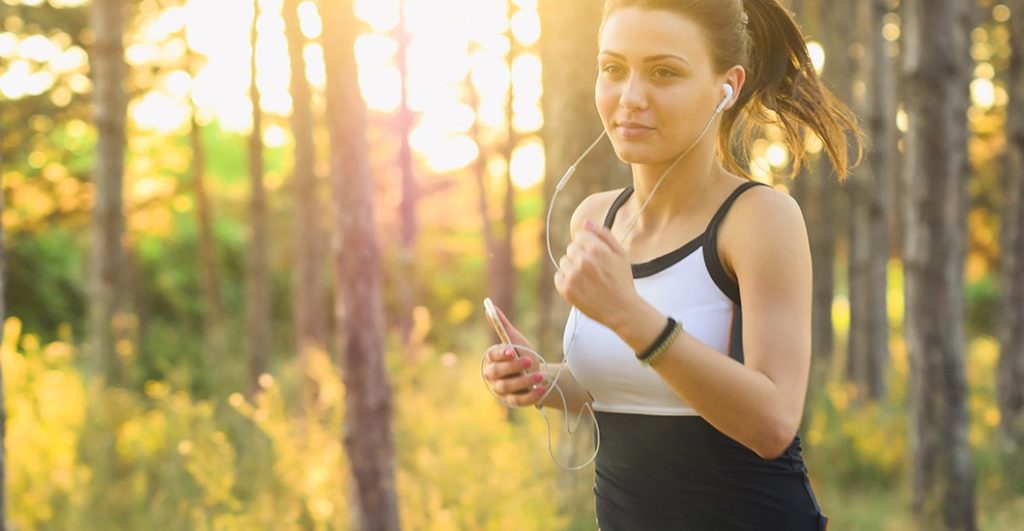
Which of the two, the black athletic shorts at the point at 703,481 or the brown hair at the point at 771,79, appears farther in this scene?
the brown hair at the point at 771,79

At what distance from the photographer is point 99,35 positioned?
11281mm

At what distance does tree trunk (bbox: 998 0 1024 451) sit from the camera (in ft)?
34.7

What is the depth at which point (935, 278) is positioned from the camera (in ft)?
22.5

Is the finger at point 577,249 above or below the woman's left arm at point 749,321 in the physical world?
above

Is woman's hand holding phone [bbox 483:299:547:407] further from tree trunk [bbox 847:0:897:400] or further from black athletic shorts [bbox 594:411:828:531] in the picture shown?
tree trunk [bbox 847:0:897:400]

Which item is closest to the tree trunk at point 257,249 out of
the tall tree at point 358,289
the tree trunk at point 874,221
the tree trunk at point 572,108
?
the tree trunk at point 874,221

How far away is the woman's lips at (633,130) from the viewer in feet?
7.33

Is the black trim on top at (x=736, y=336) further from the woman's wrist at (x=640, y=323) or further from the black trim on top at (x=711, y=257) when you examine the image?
the woman's wrist at (x=640, y=323)

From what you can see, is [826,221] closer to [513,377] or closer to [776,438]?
[513,377]

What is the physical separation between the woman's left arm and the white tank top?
0.11 ft

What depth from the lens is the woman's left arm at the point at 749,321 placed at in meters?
1.93

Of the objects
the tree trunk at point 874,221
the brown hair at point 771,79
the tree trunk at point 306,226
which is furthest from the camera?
the tree trunk at point 874,221

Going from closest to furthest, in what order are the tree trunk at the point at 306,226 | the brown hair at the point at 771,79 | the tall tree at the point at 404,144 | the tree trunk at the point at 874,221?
the brown hair at the point at 771,79
the tree trunk at the point at 306,226
the tree trunk at the point at 874,221
the tall tree at the point at 404,144

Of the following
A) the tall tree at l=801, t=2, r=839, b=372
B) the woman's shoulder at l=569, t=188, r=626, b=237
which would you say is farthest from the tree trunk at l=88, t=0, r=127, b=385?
the woman's shoulder at l=569, t=188, r=626, b=237
